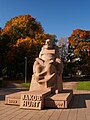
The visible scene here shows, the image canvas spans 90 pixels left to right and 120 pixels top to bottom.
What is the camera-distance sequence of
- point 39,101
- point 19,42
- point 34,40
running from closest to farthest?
point 39,101 → point 34,40 → point 19,42

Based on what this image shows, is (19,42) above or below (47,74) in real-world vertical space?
above

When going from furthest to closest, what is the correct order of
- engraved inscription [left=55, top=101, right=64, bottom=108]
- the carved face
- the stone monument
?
the carved face < the stone monument < engraved inscription [left=55, top=101, right=64, bottom=108]

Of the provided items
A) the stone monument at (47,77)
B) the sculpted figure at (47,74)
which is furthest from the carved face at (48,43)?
the sculpted figure at (47,74)

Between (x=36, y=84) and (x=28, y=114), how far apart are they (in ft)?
14.7

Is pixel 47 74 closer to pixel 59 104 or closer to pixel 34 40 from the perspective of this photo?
pixel 59 104

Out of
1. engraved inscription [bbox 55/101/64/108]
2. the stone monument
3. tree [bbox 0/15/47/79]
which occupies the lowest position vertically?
engraved inscription [bbox 55/101/64/108]

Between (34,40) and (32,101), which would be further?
(34,40)

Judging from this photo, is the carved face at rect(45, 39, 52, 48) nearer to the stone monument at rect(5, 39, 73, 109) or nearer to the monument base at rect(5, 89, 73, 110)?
the stone monument at rect(5, 39, 73, 109)

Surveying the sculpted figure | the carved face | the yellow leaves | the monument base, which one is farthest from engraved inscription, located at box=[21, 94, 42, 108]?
the yellow leaves

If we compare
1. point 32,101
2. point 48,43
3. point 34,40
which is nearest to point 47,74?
point 48,43

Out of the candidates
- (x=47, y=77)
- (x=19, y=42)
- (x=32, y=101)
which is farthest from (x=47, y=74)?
(x=19, y=42)

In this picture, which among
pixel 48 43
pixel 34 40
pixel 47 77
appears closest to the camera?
pixel 47 77

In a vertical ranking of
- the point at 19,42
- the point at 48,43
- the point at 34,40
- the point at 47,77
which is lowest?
the point at 47,77

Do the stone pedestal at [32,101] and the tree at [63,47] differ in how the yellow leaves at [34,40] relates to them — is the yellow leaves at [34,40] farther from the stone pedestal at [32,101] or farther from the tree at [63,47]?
the stone pedestal at [32,101]
